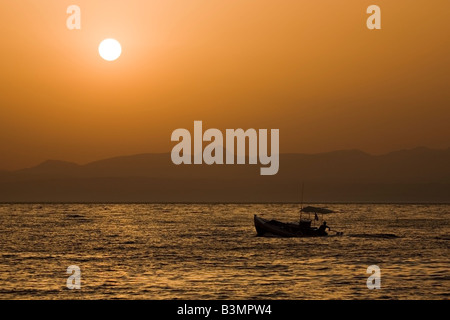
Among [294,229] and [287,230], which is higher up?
[294,229]

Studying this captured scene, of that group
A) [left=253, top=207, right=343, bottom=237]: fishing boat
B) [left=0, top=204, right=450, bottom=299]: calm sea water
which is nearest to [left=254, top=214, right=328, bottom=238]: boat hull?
[left=253, top=207, right=343, bottom=237]: fishing boat

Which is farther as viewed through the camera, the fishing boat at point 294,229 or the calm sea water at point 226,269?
the fishing boat at point 294,229

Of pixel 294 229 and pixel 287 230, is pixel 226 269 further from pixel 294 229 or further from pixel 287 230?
pixel 287 230

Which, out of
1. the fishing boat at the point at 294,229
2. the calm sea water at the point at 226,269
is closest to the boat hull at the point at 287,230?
the fishing boat at the point at 294,229

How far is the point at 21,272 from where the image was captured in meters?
47.1

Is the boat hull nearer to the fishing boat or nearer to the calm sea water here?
the fishing boat

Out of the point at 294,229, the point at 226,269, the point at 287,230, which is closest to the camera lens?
the point at 226,269

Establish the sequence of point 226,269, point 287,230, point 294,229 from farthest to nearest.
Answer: point 287,230
point 294,229
point 226,269

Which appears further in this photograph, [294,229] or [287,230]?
[287,230]

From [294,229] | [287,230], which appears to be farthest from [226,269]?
[287,230]

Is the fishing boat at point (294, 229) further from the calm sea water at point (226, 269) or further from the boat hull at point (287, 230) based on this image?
the calm sea water at point (226, 269)
